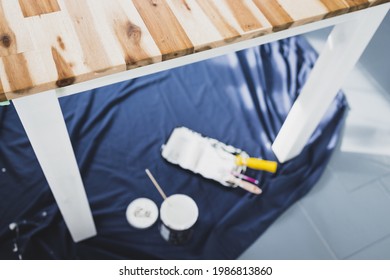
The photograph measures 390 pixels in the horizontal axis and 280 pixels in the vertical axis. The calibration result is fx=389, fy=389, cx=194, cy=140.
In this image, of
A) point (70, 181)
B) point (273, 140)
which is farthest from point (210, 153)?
point (70, 181)

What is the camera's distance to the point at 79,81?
2.57 feet

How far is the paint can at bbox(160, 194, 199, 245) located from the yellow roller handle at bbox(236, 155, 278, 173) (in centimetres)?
31

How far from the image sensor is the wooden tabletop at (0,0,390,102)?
0.77m

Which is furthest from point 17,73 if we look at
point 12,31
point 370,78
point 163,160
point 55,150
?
point 370,78

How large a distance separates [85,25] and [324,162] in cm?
117

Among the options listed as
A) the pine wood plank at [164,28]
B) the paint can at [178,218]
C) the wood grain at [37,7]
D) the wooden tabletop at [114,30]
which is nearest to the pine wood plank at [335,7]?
the wooden tabletop at [114,30]

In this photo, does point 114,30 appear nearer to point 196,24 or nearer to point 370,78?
point 196,24

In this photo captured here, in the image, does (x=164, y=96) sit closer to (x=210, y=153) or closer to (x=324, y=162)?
(x=210, y=153)

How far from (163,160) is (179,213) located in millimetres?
311

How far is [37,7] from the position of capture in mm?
865

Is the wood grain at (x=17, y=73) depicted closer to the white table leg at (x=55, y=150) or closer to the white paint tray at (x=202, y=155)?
the white table leg at (x=55, y=150)

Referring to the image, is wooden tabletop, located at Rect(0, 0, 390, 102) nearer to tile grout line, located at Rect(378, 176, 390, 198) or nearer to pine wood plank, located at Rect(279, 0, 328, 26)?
pine wood plank, located at Rect(279, 0, 328, 26)

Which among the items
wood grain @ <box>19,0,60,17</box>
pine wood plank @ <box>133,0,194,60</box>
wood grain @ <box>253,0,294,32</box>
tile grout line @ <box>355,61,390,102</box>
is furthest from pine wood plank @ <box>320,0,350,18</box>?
tile grout line @ <box>355,61,390,102</box>

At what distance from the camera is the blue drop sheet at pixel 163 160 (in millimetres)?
1406
